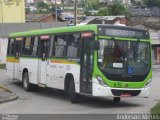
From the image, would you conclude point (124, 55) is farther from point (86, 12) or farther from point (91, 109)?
point (86, 12)

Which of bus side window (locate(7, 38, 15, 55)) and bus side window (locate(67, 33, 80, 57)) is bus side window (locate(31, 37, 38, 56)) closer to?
bus side window (locate(7, 38, 15, 55))

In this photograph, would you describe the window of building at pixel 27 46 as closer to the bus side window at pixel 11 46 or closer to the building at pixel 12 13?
the bus side window at pixel 11 46

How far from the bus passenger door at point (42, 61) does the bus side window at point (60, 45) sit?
1.07 meters

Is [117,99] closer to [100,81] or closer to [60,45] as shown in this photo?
[100,81]

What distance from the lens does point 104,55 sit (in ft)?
52.9

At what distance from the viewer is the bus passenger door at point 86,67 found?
16355 millimetres

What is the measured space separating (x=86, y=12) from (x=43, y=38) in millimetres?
72986

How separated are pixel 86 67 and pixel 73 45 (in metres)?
1.42

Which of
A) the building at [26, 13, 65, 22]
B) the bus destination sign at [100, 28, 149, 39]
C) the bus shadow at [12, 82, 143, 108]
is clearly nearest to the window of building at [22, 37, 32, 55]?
the bus shadow at [12, 82, 143, 108]

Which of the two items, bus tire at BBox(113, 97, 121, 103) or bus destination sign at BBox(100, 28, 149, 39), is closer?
bus destination sign at BBox(100, 28, 149, 39)

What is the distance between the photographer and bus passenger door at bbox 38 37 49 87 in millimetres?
20406

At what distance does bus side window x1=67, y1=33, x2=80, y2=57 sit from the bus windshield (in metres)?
1.47

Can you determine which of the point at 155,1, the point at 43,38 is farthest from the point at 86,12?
the point at 43,38

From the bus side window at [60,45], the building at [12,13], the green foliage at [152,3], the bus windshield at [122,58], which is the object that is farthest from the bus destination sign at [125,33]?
the green foliage at [152,3]
